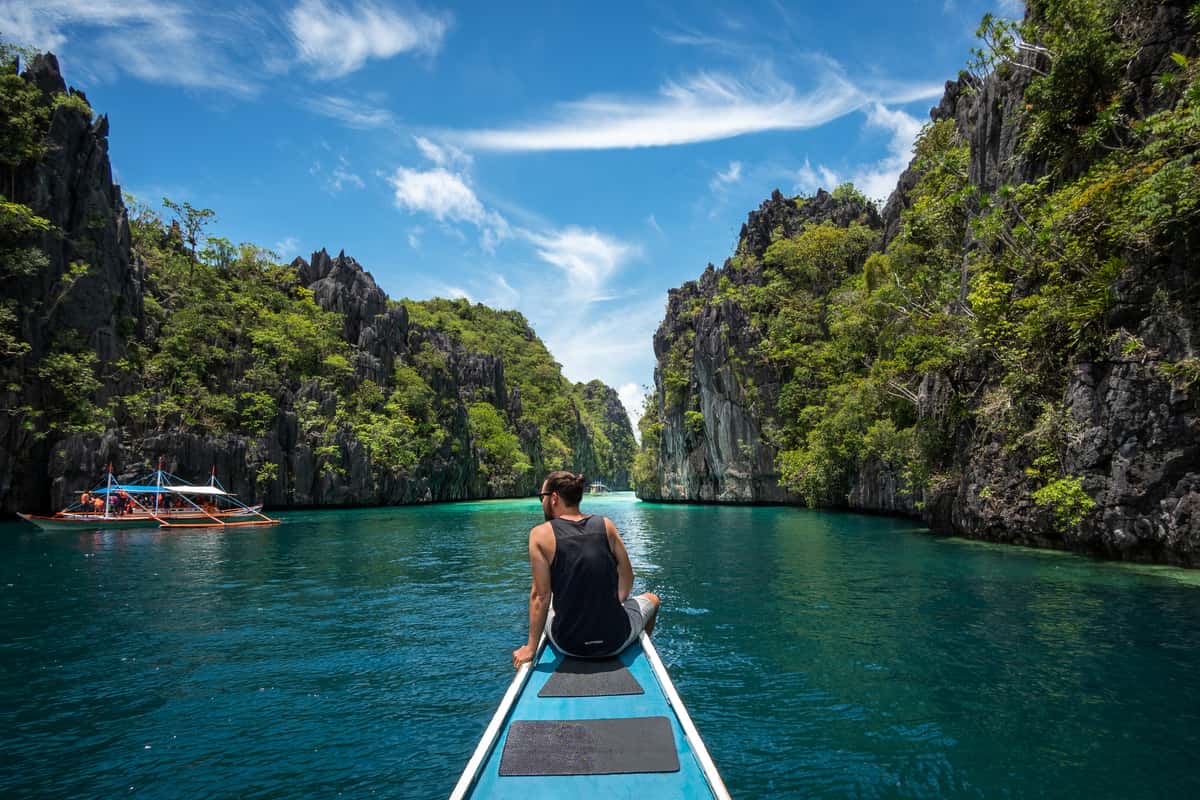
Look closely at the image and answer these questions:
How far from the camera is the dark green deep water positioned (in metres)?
4.62

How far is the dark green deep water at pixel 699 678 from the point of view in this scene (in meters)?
4.62

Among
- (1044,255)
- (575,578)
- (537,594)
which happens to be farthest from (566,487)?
(1044,255)

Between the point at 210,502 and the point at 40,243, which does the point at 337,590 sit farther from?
the point at 40,243

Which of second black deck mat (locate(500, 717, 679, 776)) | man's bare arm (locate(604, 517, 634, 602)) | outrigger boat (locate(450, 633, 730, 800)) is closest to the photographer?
outrigger boat (locate(450, 633, 730, 800))

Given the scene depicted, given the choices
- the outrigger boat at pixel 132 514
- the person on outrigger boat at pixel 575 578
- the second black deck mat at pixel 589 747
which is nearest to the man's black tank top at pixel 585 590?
the person on outrigger boat at pixel 575 578

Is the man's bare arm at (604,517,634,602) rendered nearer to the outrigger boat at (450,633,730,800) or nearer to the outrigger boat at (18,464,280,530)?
the outrigger boat at (450,633,730,800)

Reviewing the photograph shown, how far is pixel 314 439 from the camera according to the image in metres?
47.8

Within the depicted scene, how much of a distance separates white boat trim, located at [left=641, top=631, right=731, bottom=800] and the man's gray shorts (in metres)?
0.17

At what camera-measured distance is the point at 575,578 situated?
173 inches

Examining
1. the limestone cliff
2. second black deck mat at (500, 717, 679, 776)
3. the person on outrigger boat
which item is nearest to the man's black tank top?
the person on outrigger boat

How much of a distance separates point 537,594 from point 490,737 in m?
1.30

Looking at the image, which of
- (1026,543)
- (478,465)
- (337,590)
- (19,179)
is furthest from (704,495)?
(19,179)

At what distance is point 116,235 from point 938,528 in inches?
1963

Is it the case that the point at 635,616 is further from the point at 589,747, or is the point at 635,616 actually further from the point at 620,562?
the point at 589,747
